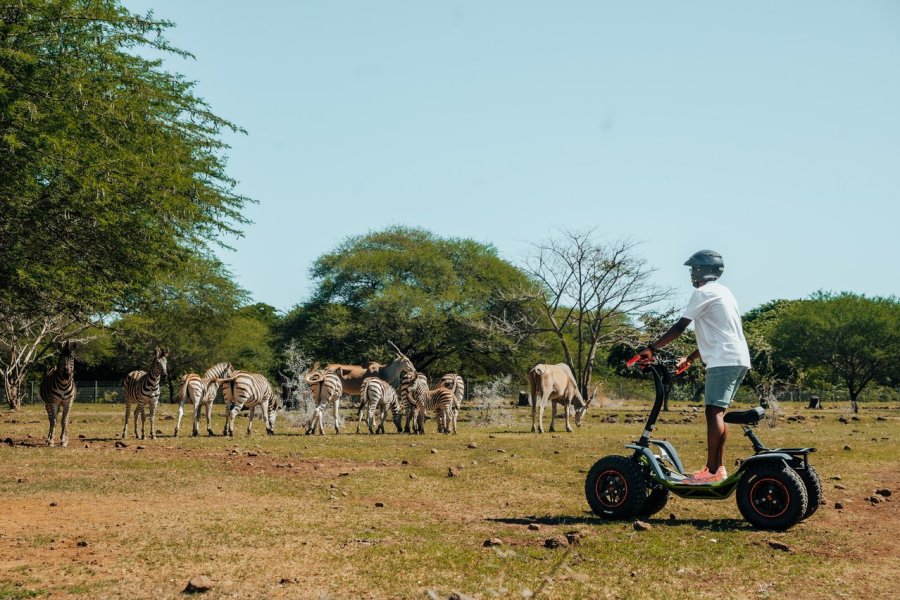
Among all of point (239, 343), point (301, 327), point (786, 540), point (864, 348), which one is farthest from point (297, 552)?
point (864, 348)

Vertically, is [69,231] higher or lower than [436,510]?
higher

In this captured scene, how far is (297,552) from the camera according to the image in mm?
7570

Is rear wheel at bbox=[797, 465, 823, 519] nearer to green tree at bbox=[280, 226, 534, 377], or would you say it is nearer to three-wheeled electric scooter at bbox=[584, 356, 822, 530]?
three-wheeled electric scooter at bbox=[584, 356, 822, 530]

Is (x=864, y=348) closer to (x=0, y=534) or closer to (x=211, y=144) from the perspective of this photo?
(x=211, y=144)

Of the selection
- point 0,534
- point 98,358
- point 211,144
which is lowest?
point 0,534

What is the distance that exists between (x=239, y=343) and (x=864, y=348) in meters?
43.3

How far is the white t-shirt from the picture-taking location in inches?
339

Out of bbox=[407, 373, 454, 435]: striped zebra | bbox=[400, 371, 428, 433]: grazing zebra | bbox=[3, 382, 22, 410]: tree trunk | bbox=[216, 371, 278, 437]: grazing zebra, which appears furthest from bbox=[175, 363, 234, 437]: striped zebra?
bbox=[3, 382, 22, 410]: tree trunk

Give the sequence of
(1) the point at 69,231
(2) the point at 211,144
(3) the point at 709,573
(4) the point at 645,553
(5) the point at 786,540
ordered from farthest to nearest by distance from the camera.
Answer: (2) the point at 211,144
(1) the point at 69,231
(5) the point at 786,540
(4) the point at 645,553
(3) the point at 709,573

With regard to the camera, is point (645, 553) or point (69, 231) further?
point (69, 231)

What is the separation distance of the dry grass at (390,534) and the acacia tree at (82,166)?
3843mm

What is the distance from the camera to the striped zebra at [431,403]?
2500 centimetres

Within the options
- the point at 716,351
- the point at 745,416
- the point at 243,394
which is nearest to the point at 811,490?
the point at 745,416

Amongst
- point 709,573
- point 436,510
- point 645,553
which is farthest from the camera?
point 436,510
